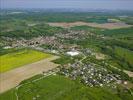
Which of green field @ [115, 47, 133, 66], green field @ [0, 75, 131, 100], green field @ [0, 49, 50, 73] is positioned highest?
green field @ [0, 75, 131, 100]

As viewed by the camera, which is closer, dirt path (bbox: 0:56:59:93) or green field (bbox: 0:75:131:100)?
green field (bbox: 0:75:131:100)

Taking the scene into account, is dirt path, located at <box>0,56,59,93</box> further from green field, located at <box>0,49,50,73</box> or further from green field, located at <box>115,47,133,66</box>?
green field, located at <box>115,47,133,66</box>

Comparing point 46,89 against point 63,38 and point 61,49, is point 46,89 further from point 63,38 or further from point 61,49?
point 63,38

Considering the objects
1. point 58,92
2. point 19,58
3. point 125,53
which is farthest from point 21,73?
point 125,53

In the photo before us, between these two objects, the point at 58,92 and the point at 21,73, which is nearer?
the point at 58,92

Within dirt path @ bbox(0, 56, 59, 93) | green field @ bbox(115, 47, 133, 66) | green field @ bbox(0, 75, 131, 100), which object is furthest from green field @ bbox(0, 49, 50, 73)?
green field @ bbox(115, 47, 133, 66)

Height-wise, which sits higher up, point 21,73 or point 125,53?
point 21,73

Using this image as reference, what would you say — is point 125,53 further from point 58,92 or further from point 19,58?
point 58,92
